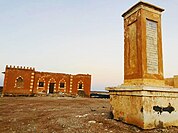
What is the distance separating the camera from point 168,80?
7.90 m

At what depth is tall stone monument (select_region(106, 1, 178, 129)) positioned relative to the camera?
16.9ft

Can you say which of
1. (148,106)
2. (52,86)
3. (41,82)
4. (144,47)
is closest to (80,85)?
(52,86)

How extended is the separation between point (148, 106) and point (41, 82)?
25361 mm

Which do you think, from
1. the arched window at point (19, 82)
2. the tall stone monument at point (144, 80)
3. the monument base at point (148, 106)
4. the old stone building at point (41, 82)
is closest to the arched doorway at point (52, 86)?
the old stone building at point (41, 82)

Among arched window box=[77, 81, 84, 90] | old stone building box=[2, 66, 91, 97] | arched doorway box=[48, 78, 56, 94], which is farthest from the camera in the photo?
arched window box=[77, 81, 84, 90]

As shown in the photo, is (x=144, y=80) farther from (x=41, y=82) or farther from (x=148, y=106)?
(x=41, y=82)

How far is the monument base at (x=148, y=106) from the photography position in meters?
5.04

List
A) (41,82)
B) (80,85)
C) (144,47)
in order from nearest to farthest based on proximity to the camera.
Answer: (144,47) → (41,82) → (80,85)

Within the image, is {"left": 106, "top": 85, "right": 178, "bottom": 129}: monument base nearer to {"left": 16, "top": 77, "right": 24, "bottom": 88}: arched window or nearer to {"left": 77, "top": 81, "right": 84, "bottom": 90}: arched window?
{"left": 16, "top": 77, "right": 24, "bottom": 88}: arched window

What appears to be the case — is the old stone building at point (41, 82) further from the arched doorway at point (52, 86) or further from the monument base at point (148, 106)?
the monument base at point (148, 106)

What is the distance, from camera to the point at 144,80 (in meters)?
5.62

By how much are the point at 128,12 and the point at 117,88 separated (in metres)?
3.54

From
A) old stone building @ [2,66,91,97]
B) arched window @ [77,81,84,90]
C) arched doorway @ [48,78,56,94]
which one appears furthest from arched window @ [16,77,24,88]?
→ arched window @ [77,81,84,90]

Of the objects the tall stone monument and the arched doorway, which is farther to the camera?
the arched doorway
